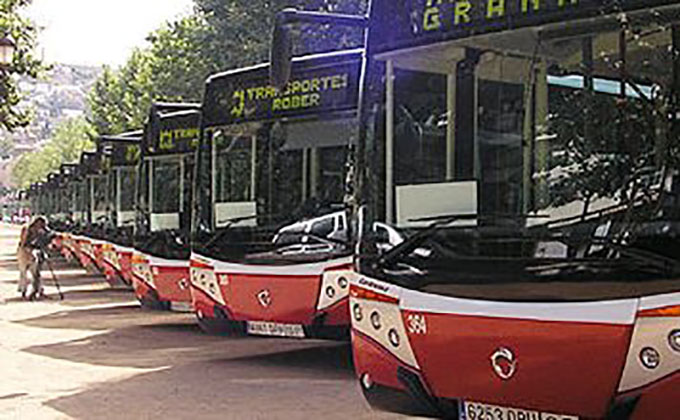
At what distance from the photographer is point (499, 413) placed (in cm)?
546

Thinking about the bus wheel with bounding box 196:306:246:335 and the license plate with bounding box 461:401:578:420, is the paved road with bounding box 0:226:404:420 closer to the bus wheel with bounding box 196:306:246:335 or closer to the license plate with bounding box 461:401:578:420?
the bus wheel with bounding box 196:306:246:335

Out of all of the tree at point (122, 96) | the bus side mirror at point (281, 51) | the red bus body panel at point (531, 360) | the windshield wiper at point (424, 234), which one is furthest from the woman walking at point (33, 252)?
the red bus body panel at point (531, 360)

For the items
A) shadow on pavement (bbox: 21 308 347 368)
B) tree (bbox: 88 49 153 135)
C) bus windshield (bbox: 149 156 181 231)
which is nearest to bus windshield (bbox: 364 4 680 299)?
shadow on pavement (bbox: 21 308 347 368)

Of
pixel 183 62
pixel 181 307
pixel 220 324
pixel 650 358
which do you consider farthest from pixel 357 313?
pixel 183 62

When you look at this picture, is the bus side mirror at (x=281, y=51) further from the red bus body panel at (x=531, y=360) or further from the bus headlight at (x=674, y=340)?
the bus headlight at (x=674, y=340)

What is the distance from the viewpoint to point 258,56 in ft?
74.6

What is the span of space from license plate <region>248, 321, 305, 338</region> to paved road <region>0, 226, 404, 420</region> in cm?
45

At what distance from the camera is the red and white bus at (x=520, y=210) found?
5.01 meters

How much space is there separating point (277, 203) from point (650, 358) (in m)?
5.76

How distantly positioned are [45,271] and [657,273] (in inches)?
1089

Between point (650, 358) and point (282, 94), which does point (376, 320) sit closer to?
point (650, 358)

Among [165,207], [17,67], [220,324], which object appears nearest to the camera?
[220,324]

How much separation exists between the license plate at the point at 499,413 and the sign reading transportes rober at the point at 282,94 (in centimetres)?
469

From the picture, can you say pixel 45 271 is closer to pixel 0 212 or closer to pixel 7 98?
pixel 7 98
